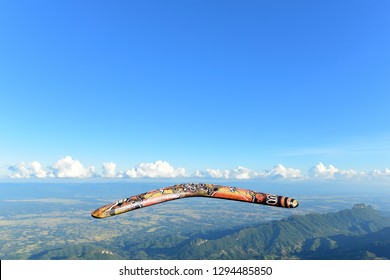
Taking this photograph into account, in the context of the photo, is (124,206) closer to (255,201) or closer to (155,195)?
(155,195)
